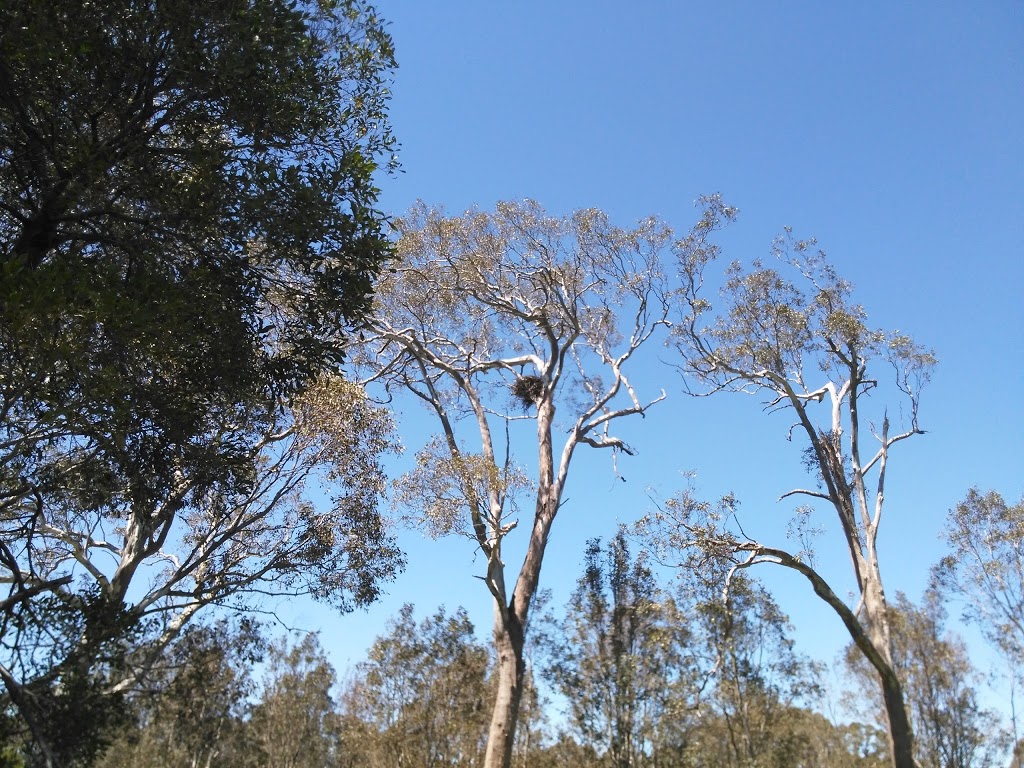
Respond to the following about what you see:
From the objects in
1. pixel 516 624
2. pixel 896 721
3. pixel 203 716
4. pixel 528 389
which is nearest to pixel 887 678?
pixel 896 721

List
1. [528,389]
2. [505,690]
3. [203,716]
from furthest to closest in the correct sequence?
[203,716] < [528,389] < [505,690]

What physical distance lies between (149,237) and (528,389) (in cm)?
1096

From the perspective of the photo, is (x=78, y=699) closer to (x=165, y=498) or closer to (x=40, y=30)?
(x=165, y=498)

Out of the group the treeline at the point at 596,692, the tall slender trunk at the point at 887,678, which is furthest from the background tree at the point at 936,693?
the tall slender trunk at the point at 887,678

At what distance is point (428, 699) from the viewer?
664 inches

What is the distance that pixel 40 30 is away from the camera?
4.46 metres

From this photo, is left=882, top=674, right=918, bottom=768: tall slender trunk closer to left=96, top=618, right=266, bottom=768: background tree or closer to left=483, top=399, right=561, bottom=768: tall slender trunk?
left=483, top=399, right=561, bottom=768: tall slender trunk

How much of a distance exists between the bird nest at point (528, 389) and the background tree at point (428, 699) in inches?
223

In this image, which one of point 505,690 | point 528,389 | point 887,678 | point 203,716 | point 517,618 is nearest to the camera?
point 887,678

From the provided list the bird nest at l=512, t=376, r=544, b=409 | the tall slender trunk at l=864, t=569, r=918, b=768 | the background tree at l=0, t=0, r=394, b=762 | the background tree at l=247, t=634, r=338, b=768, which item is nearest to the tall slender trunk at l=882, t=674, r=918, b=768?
the tall slender trunk at l=864, t=569, r=918, b=768

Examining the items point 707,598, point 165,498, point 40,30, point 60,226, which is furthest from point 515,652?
point 40,30

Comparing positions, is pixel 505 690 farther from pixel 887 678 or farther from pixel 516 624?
pixel 887 678

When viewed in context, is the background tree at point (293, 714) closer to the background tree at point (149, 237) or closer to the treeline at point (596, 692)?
the treeline at point (596, 692)

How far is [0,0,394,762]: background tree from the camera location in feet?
15.0
